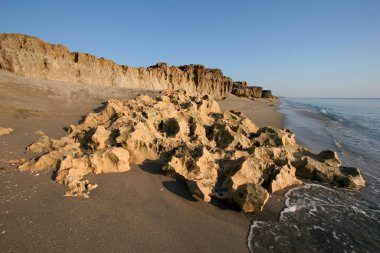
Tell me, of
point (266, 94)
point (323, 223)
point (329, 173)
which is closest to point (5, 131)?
point (323, 223)

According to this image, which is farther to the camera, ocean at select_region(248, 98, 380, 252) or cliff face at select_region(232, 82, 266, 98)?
cliff face at select_region(232, 82, 266, 98)

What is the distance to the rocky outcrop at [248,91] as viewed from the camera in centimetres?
5041

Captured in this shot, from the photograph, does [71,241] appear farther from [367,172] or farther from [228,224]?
[367,172]

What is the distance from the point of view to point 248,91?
53125 millimetres

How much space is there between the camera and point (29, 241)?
261 centimetres

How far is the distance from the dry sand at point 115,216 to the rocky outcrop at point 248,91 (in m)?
47.3

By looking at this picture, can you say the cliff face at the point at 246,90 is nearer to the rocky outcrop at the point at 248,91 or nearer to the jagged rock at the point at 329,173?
the rocky outcrop at the point at 248,91

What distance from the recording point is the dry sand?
9.04ft

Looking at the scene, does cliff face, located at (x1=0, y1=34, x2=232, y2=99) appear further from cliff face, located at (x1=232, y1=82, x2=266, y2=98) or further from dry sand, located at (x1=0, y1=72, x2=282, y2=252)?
cliff face, located at (x1=232, y1=82, x2=266, y2=98)

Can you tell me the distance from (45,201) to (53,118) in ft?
13.9

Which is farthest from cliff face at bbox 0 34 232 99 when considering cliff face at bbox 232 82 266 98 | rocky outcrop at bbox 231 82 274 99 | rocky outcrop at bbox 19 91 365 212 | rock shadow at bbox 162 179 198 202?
rocky outcrop at bbox 231 82 274 99

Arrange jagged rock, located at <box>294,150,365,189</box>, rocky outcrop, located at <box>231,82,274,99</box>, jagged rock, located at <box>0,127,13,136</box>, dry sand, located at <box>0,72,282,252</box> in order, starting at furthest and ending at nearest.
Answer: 1. rocky outcrop, located at <box>231,82,274,99</box>
2. jagged rock, located at <box>294,150,365,189</box>
3. jagged rock, located at <box>0,127,13,136</box>
4. dry sand, located at <box>0,72,282,252</box>

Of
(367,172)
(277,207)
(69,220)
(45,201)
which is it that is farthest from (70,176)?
(367,172)

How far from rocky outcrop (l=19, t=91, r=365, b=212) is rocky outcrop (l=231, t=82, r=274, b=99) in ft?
147
